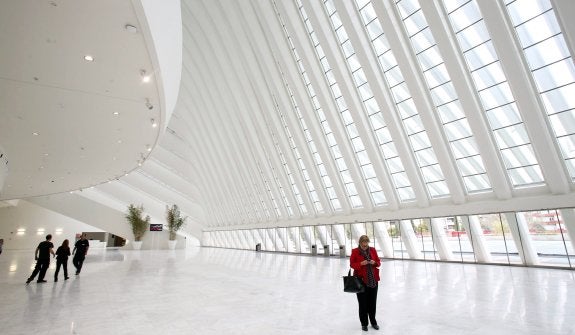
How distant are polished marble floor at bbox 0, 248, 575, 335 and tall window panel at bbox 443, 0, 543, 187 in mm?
4238

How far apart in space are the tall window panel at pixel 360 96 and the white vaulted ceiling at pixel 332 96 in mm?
83

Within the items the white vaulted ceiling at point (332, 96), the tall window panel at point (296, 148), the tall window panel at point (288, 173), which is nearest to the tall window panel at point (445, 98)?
the white vaulted ceiling at point (332, 96)

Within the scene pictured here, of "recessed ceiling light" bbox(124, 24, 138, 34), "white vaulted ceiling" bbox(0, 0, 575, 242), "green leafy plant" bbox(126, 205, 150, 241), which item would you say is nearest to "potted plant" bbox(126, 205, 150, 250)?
"green leafy plant" bbox(126, 205, 150, 241)

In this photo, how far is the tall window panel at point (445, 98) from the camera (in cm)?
1236

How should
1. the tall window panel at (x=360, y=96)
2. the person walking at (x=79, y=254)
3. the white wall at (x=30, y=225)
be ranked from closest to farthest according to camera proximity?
the person walking at (x=79, y=254)
the tall window panel at (x=360, y=96)
the white wall at (x=30, y=225)

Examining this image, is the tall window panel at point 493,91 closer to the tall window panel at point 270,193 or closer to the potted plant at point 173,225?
the tall window panel at point 270,193

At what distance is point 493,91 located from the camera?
37.1 feet

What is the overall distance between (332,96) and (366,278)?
13.3 m

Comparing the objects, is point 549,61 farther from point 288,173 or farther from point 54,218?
point 54,218

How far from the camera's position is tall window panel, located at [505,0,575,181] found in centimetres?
949

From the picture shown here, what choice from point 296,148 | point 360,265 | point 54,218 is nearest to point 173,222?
point 54,218

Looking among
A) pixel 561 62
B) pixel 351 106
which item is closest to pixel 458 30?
pixel 561 62

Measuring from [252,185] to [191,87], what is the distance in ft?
35.4

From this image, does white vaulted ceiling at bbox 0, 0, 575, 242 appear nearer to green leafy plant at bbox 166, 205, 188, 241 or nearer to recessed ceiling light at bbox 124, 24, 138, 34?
recessed ceiling light at bbox 124, 24, 138, 34
